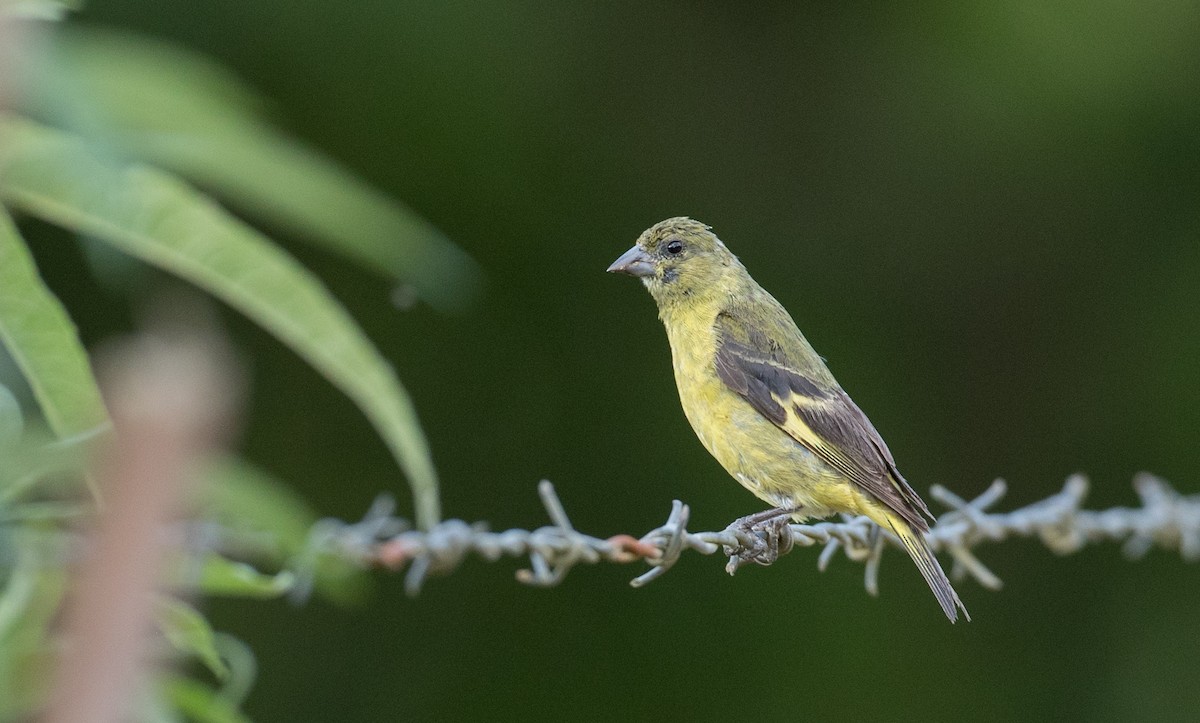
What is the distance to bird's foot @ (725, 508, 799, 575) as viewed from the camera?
5.95 ft

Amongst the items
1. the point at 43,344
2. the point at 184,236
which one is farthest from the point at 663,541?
the point at 43,344

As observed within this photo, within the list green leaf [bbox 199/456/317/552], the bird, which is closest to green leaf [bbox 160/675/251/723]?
green leaf [bbox 199/456/317/552]

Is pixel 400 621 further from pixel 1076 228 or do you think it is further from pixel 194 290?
pixel 1076 228

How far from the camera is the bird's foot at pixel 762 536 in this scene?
1.81m

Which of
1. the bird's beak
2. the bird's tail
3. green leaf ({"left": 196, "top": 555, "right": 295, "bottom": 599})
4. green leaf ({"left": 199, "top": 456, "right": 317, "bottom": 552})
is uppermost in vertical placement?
green leaf ({"left": 199, "top": 456, "right": 317, "bottom": 552})

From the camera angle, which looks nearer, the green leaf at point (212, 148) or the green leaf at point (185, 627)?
the green leaf at point (185, 627)

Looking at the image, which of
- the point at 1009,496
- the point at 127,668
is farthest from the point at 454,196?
the point at 127,668

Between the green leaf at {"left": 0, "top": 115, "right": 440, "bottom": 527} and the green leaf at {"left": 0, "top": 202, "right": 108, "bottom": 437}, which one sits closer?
the green leaf at {"left": 0, "top": 202, "right": 108, "bottom": 437}

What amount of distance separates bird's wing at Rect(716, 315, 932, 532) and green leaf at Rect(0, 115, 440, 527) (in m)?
0.53

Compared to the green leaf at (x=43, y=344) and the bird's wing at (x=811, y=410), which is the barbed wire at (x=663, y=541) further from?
the green leaf at (x=43, y=344)

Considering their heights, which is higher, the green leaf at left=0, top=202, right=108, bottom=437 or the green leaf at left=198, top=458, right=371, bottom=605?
the green leaf at left=198, top=458, right=371, bottom=605

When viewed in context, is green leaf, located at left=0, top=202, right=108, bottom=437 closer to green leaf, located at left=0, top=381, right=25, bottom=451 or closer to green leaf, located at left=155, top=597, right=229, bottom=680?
green leaf, located at left=0, top=381, right=25, bottom=451

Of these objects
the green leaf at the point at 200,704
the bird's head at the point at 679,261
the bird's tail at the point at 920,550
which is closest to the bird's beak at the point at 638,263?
the bird's head at the point at 679,261

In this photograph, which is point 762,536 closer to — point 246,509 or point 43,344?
point 246,509
